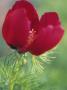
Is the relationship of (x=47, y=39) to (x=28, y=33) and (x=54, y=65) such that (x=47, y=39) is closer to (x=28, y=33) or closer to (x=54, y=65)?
(x=28, y=33)

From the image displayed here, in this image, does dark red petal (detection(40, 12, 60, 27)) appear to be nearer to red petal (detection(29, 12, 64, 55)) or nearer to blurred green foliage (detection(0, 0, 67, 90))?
red petal (detection(29, 12, 64, 55))

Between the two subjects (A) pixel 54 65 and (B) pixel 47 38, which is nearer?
(B) pixel 47 38

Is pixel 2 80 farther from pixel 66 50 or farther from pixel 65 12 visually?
pixel 65 12

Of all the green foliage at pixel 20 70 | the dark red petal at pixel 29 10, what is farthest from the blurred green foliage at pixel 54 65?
the dark red petal at pixel 29 10

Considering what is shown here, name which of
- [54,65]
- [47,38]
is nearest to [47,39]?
[47,38]

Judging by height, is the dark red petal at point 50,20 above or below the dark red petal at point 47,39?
above

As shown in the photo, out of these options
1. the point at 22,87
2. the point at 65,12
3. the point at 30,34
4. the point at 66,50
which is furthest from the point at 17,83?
the point at 65,12

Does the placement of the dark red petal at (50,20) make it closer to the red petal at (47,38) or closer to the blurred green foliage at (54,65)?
the red petal at (47,38)
